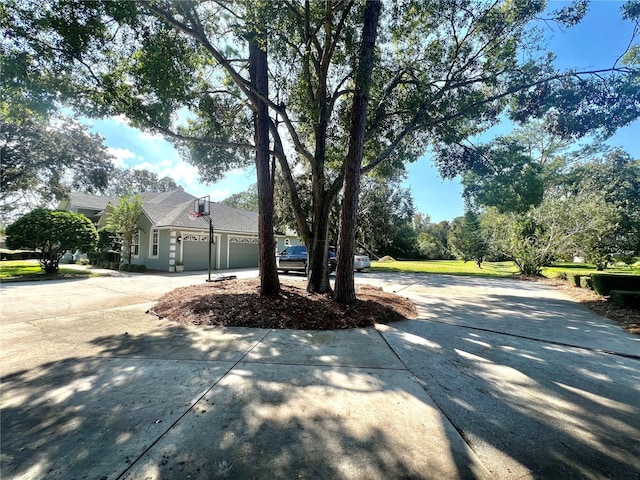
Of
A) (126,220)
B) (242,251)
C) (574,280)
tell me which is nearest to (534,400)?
(574,280)

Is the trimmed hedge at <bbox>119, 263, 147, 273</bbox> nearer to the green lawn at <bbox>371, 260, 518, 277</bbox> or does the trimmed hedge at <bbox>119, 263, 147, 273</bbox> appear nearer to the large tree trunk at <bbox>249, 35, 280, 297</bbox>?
the large tree trunk at <bbox>249, 35, 280, 297</bbox>

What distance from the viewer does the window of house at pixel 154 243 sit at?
15562 millimetres

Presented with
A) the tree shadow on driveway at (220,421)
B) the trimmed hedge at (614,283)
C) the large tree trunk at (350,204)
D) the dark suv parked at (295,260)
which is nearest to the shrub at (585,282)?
the trimmed hedge at (614,283)

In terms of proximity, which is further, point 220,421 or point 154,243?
point 154,243

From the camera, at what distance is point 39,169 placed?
19.8 meters

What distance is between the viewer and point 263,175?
6672 mm

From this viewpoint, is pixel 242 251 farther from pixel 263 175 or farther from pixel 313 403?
pixel 313 403

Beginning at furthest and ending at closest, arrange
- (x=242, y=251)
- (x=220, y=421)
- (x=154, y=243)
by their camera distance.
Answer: (x=242, y=251)
(x=154, y=243)
(x=220, y=421)

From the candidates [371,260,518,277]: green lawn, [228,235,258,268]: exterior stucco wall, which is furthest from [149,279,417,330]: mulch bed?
[371,260,518,277]: green lawn

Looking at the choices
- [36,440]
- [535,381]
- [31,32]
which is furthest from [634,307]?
[31,32]

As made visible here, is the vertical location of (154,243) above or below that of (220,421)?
above

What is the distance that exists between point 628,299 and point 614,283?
184cm

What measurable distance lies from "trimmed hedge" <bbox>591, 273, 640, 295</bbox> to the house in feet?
52.5

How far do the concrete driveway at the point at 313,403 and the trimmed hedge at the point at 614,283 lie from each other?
4.94 metres
